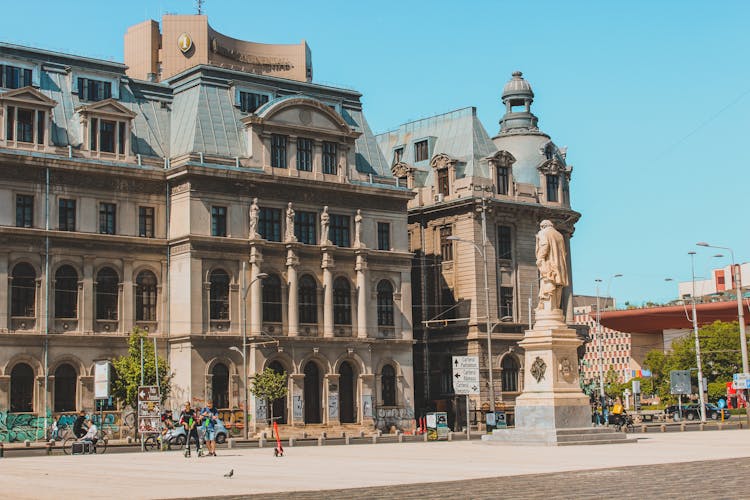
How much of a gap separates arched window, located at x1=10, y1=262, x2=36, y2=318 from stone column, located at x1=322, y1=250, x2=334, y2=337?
18.2 m

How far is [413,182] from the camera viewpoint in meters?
90.6

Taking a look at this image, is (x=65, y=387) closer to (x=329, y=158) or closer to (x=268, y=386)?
(x=268, y=386)

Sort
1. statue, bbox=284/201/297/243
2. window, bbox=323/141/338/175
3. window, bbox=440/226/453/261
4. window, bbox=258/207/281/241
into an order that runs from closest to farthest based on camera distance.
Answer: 1. window, bbox=258/207/281/241
2. statue, bbox=284/201/297/243
3. window, bbox=323/141/338/175
4. window, bbox=440/226/453/261

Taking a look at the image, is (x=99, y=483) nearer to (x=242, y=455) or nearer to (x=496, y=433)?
(x=242, y=455)

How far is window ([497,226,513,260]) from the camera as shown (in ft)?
283

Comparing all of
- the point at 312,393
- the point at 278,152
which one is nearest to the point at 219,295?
the point at 312,393

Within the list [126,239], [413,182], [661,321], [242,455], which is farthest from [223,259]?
[661,321]

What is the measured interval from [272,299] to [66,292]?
41.9ft

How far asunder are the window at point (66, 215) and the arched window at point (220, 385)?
11.9 metres

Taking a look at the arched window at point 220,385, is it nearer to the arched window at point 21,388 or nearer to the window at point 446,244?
the arched window at point 21,388

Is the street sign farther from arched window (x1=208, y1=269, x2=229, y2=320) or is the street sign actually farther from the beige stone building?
arched window (x1=208, y1=269, x2=229, y2=320)

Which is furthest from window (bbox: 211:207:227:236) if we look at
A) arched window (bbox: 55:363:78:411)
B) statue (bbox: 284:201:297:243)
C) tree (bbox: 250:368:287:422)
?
arched window (bbox: 55:363:78:411)

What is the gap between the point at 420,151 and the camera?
307 ft

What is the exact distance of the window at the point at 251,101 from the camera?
7712cm
